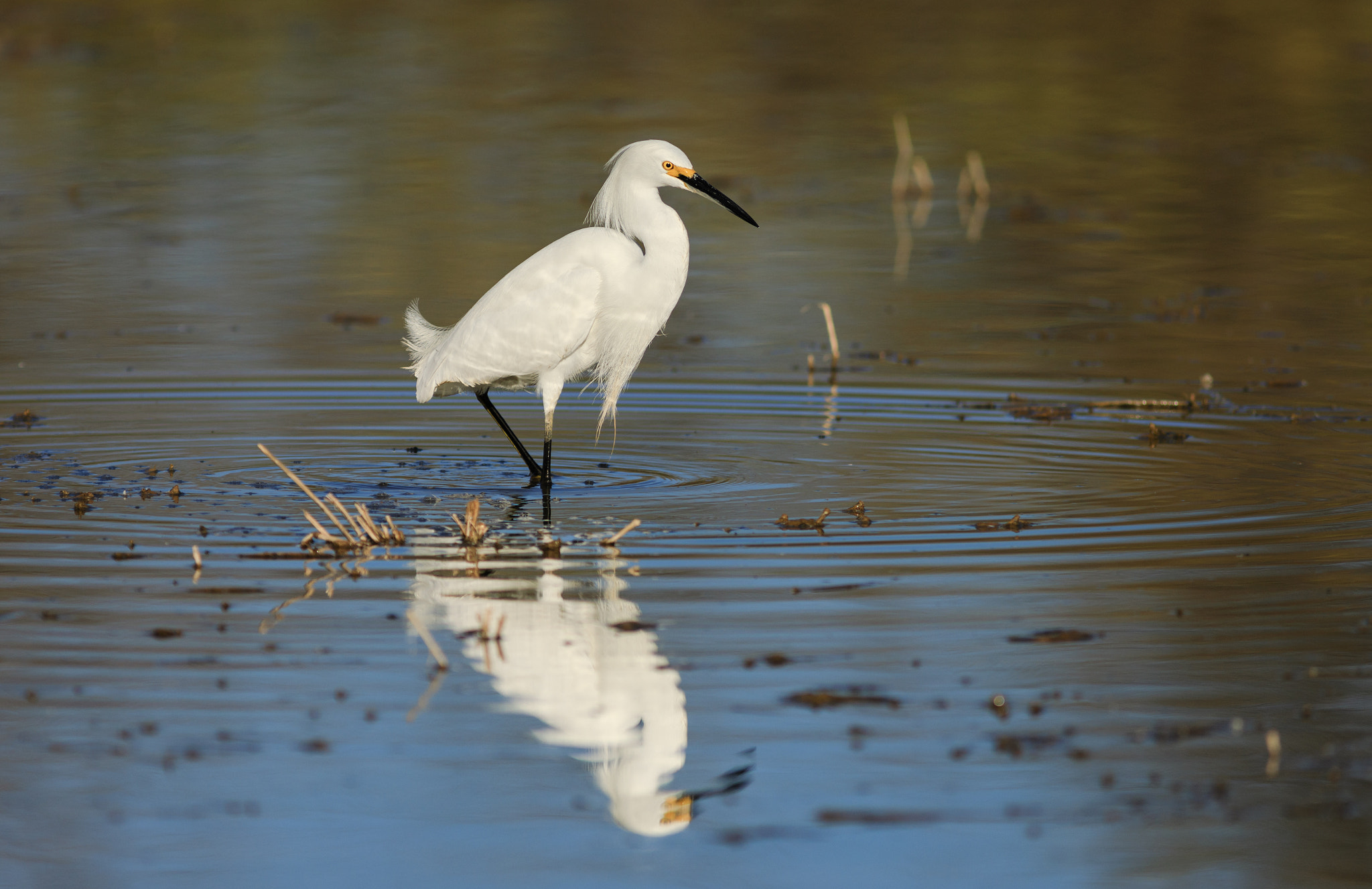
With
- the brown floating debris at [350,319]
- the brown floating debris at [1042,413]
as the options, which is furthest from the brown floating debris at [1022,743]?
the brown floating debris at [350,319]

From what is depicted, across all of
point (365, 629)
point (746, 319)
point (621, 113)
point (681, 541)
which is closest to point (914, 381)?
point (746, 319)

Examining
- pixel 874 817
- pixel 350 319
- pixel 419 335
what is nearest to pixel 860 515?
pixel 419 335

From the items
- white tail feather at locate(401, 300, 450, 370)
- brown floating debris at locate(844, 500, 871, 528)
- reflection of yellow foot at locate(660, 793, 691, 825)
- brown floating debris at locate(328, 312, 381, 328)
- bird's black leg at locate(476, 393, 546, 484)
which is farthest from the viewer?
brown floating debris at locate(328, 312, 381, 328)

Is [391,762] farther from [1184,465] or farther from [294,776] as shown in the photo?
[1184,465]

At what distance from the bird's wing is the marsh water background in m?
0.63

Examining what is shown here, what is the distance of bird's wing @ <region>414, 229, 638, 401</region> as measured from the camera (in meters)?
9.23

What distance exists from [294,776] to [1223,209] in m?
16.2

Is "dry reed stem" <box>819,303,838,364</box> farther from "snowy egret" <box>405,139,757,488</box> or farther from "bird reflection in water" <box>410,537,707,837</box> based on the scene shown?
"bird reflection in water" <box>410,537,707,837</box>

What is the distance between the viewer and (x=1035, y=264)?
657 inches

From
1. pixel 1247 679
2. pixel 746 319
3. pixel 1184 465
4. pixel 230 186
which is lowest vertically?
pixel 1247 679

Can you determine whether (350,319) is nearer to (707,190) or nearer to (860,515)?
(707,190)

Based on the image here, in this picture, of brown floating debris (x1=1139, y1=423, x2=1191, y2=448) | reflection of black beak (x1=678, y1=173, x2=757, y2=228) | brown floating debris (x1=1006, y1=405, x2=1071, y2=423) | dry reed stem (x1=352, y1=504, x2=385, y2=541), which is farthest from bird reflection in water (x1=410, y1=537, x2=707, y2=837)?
brown floating debris (x1=1006, y1=405, x2=1071, y2=423)

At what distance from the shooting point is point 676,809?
4914 mm

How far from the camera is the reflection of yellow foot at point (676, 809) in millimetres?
4855
